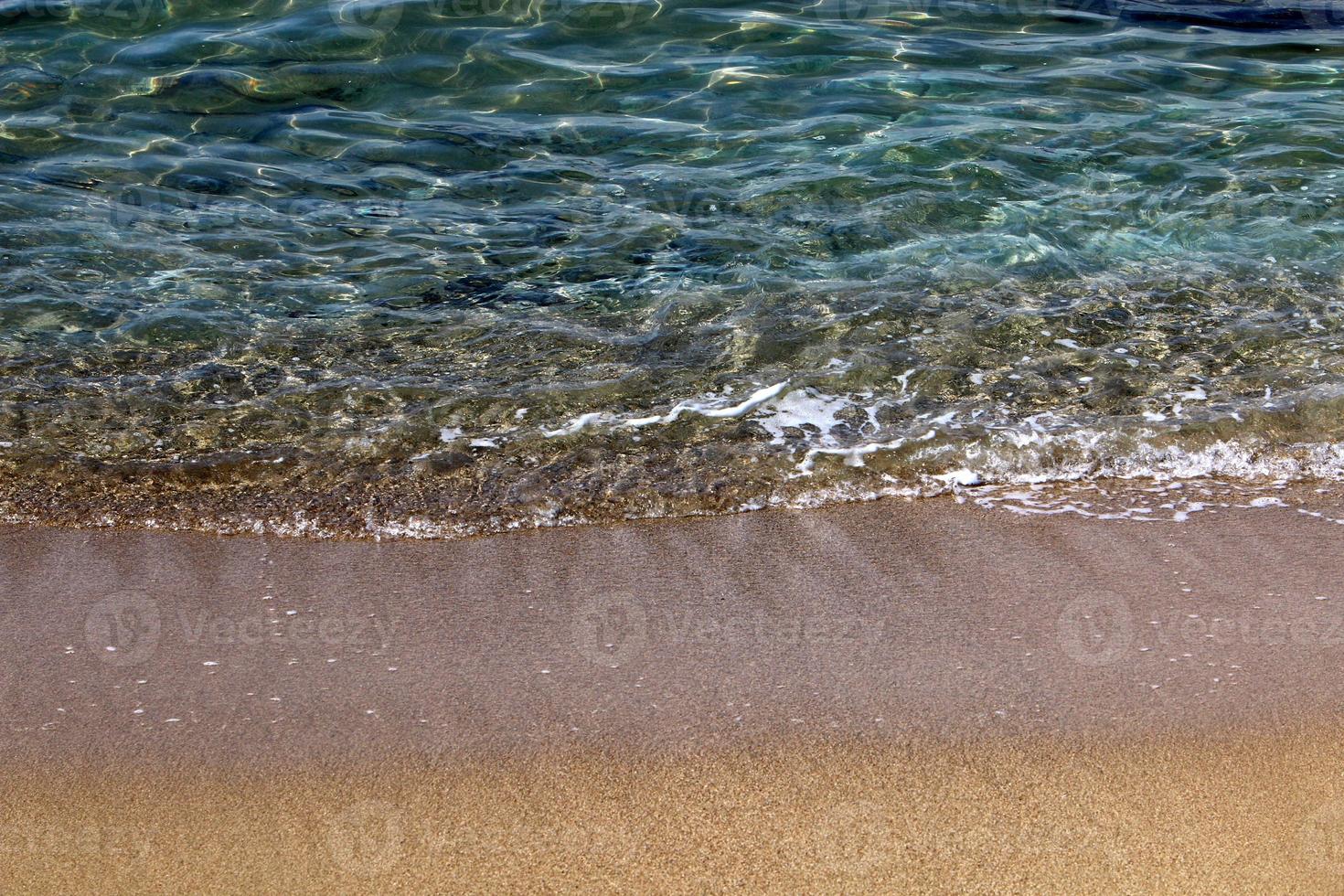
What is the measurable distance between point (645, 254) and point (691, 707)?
10.4 feet

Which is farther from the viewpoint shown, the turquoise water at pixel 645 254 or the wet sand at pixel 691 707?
the turquoise water at pixel 645 254

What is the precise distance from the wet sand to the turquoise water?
13.4 inches

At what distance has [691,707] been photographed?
8.84ft

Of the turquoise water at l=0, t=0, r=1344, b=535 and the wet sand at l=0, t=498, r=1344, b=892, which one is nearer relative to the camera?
the wet sand at l=0, t=498, r=1344, b=892

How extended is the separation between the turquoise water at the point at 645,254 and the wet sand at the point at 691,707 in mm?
340

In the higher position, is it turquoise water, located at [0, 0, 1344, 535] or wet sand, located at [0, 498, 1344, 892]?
turquoise water, located at [0, 0, 1344, 535]

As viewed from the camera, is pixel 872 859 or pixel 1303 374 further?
pixel 1303 374

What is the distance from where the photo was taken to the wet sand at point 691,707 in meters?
2.26

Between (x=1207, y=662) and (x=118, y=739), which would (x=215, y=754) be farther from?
(x=1207, y=662)

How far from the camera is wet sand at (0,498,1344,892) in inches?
89.1

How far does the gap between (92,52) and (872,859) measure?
7567 millimetres

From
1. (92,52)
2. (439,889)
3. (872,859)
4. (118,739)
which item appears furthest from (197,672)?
(92,52)

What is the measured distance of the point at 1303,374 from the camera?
436cm

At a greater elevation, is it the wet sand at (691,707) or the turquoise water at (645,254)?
the turquoise water at (645,254)
